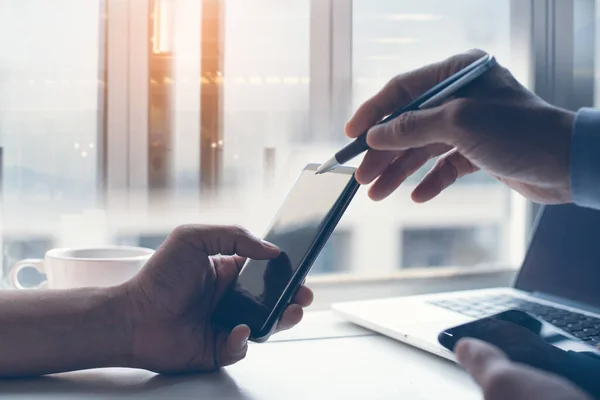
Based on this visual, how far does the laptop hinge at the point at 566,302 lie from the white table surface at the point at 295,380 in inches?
11.0

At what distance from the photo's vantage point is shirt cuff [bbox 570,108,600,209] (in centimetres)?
54

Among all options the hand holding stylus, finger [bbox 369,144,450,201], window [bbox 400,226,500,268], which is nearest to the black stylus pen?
the hand holding stylus

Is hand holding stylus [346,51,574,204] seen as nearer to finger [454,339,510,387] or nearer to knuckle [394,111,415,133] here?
knuckle [394,111,415,133]

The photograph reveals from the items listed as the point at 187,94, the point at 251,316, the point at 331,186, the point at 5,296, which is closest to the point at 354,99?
the point at 187,94

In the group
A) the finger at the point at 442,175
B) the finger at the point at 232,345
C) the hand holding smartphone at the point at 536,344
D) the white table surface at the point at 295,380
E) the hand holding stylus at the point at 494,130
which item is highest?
the hand holding stylus at the point at 494,130

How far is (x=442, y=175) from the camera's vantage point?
2.32 feet

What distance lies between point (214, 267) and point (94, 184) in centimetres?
29

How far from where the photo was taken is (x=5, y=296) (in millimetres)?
585

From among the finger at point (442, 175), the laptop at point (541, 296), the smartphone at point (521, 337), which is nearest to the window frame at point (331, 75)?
the laptop at point (541, 296)

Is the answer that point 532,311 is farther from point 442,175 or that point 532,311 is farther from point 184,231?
point 184,231

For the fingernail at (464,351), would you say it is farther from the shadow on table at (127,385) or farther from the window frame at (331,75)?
the window frame at (331,75)

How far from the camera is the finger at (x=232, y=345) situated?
57 cm

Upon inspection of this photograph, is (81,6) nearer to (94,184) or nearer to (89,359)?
(94,184)

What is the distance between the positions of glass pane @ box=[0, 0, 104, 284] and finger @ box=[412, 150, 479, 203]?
0.46m
